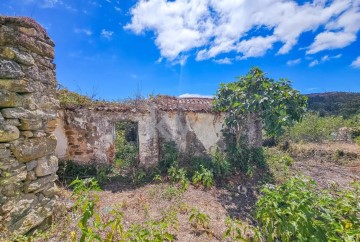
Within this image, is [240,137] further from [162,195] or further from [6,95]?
[6,95]

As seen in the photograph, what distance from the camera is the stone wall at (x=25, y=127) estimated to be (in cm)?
272

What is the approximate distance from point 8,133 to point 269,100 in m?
6.45

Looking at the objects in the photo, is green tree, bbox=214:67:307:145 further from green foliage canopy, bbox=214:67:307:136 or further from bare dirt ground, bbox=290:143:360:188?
bare dirt ground, bbox=290:143:360:188

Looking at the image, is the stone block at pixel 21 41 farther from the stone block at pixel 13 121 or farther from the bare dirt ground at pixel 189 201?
the bare dirt ground at pixel 189 201

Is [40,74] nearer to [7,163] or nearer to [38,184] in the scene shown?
[7,163]

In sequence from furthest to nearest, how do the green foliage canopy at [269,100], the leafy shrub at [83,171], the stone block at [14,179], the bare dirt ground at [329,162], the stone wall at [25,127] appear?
the bare dirt ground at [329,162] < the leafy shrub at [83,171] < the green foliage canopy at [269,100] < the stone wall at [25,127] < the stone block at [14,179]

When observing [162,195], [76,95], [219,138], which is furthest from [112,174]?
[219,138]

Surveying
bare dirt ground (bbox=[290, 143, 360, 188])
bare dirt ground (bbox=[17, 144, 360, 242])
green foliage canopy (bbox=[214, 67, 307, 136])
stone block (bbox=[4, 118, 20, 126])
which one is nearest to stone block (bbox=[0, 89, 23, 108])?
stone block (bbox=[4, 118, 20, 126])

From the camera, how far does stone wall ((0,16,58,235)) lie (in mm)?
2717

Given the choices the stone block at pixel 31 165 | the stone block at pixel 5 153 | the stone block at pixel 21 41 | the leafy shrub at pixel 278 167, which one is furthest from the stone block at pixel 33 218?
the leafy shrub at pixel 278 167

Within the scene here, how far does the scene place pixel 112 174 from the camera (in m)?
7.70

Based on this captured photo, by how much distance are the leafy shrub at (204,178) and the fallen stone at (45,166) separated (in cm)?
457

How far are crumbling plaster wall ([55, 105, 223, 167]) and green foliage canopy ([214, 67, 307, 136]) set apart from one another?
2.25 meters

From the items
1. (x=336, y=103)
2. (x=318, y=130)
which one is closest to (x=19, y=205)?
(x=318, y=130)
